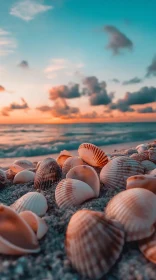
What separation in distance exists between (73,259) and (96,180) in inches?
42.8

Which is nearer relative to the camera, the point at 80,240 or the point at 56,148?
the point at 80,240

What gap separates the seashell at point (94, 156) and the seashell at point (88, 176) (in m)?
0.53

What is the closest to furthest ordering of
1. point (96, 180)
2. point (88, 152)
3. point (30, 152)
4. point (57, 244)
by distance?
point (57, 244) → point (96, 180) → point (88, 152) → point (30, 152)

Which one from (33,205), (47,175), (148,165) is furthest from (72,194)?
(148,165)

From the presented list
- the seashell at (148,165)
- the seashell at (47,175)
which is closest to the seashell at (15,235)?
the seashell at (47,175)

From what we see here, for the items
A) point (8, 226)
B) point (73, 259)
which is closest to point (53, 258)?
point (73, 259)

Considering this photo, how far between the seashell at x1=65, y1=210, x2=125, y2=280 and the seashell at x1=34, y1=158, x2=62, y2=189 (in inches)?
53.9

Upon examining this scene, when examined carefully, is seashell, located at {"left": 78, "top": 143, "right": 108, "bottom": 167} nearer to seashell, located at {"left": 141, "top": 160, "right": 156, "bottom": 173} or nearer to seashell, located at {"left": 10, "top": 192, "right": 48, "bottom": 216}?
seashell, located at {"left": 141, "top": 160, "right": 156, "bottom": 173}

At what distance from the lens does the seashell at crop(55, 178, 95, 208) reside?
7.39 feet

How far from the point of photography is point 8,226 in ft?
5.72

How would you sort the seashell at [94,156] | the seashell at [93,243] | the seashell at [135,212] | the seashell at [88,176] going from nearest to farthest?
the seashell at [93,243], the seashell at [135,212], the seashell at [88,176], the seashell at [94,156]

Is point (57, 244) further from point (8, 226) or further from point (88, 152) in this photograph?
point (88, 152)

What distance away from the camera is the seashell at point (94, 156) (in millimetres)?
3145

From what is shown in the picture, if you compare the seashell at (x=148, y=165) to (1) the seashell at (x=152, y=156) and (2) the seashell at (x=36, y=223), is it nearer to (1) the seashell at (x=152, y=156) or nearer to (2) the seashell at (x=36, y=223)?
(1) the seashell at (x=152, y=156)
